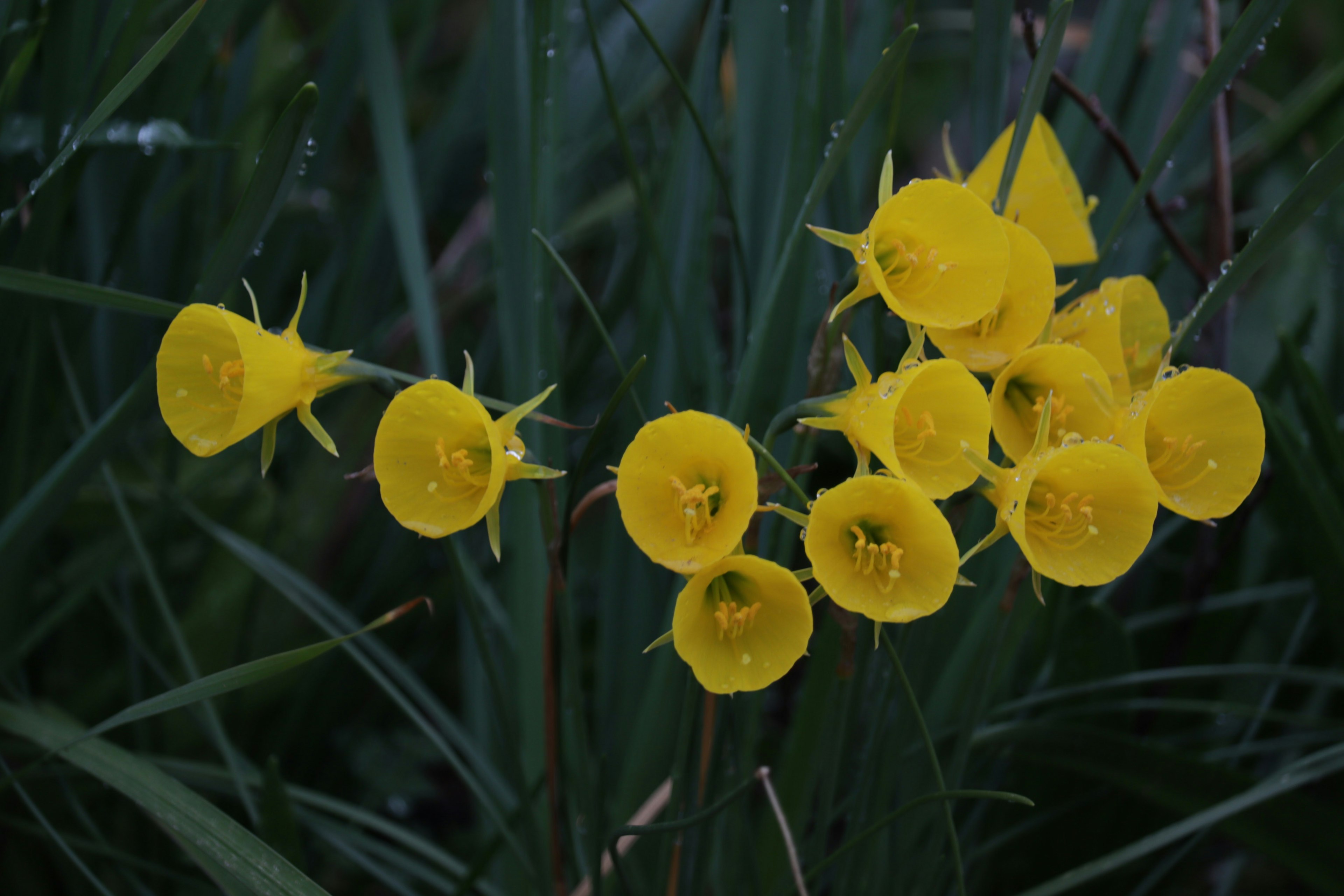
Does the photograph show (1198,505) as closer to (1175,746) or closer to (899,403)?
(899,403)

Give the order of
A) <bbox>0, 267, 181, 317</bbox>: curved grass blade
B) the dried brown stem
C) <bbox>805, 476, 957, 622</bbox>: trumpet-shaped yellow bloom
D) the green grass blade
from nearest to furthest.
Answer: <bbox>805, 476, 957, 622</bbox>: trumpet-shaped yellow bloom
<bbox>0, 267, 181, 317</bbox>: curved grass blade
the dried brown stem
the green grass blade

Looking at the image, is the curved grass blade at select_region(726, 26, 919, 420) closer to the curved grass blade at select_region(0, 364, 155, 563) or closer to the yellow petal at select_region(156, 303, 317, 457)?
the yellow petal at select_region(156, 303, 317, 457)

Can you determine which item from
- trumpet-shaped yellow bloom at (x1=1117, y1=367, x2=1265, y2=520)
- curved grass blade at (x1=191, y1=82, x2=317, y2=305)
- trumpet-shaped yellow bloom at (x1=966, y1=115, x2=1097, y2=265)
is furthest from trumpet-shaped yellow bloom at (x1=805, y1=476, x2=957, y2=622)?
curved grass blade at (x1=191, y1=82, x2=317, y2=305)

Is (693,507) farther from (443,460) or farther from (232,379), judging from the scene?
(232,379)

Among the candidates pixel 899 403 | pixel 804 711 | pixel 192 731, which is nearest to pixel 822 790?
pixel 804 711

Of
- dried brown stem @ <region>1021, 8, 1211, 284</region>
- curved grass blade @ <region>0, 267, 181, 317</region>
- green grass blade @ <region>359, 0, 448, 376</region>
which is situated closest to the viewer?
curved grass blade @ <region>0, 267, 181, 317</region>

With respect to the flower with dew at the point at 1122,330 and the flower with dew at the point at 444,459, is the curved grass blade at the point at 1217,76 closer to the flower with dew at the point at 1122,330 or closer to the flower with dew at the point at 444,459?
the flower with dew at the point at 1122,330

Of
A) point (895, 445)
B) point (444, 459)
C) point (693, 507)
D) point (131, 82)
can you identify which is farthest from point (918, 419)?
point (131, 82)
